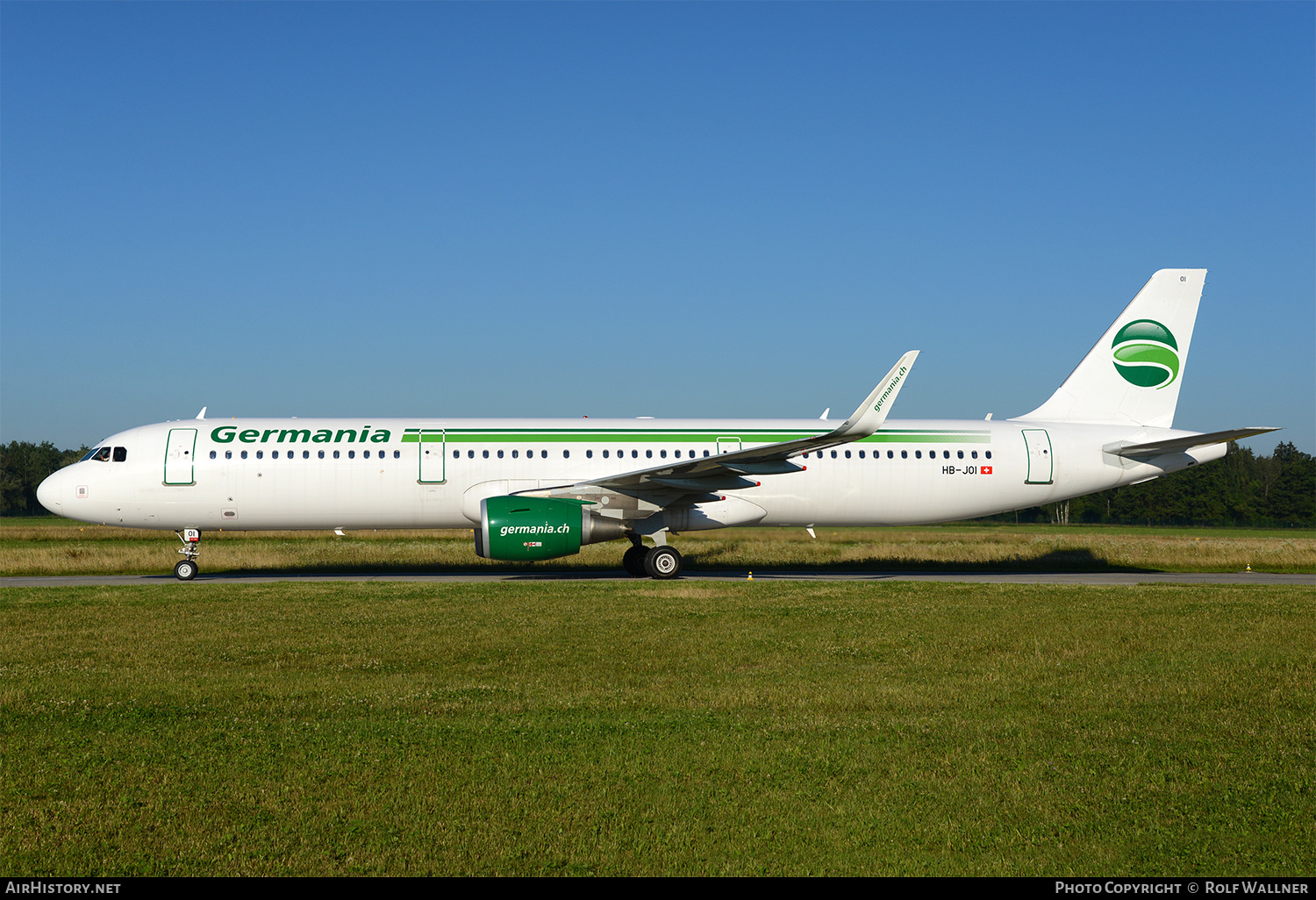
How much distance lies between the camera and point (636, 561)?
74.9 ft

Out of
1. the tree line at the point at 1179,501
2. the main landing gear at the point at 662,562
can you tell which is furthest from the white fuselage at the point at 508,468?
the tree line at the point at 1179,501

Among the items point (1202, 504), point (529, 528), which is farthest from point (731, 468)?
point (1202, 504)

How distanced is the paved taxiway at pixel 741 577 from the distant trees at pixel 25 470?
230ft

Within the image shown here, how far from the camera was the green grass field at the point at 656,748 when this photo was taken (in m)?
5.20

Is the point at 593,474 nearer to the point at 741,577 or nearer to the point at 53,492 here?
the point at 741,577

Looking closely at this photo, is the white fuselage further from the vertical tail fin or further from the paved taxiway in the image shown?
the paved taxiway

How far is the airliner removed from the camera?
21.5 meters

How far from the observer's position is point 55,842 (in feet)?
17.1

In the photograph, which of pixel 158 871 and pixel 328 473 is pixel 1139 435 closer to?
pixel 328 473

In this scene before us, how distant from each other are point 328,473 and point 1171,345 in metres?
21.6

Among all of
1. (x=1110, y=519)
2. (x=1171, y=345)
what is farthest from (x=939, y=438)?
(x=1110, y=519)

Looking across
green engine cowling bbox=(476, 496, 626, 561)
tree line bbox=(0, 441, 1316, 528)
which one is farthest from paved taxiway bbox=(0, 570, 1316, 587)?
tree line bbox=(0, 441, 1316, 528)

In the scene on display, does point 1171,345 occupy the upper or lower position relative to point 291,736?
upper

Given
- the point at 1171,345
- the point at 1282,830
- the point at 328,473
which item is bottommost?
the point at 1282,830
